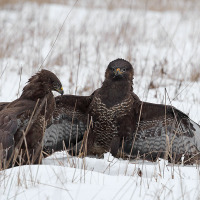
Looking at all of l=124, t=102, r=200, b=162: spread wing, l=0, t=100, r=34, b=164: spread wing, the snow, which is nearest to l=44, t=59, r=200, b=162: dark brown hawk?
l=124, t=102, r=200, b=162: spread wing

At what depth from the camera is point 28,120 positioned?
4387mm

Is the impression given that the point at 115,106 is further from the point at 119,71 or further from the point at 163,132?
the point at 163,132

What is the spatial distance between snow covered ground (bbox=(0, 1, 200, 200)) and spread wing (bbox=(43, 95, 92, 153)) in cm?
17

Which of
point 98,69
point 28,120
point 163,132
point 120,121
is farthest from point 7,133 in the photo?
point 98,69

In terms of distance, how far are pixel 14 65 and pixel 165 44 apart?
145 inches

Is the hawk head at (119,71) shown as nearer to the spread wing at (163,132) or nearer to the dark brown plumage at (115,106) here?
the dark brown plumage at (115,106)

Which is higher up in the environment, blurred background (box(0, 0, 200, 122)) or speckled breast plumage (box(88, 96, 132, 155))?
blurred background (box(0, 0, 200, 122))

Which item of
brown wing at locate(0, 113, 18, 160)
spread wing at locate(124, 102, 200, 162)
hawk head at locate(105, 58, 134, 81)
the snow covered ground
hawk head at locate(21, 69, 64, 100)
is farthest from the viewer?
hawk head at locate(105, 58, 134, 81)

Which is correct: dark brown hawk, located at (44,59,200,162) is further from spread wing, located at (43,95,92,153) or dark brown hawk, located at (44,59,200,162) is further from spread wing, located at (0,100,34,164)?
spread wing, located at (0,100,34,164)

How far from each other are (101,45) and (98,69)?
281 centimetres

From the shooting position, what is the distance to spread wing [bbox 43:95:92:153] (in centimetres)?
536

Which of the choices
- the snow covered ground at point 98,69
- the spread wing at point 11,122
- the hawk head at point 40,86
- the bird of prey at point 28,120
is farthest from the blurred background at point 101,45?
the spread wing at point 11,122

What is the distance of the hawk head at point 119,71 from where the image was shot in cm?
520

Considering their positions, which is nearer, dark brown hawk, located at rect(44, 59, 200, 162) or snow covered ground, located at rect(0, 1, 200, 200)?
snow covered ground, located at rect(0, 1, 200, 200)
